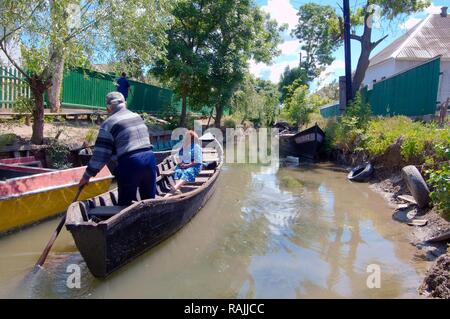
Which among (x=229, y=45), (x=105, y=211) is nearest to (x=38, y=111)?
(x=105, y=211)

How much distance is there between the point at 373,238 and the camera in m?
7.36

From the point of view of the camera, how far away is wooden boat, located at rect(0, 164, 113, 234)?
684 cm

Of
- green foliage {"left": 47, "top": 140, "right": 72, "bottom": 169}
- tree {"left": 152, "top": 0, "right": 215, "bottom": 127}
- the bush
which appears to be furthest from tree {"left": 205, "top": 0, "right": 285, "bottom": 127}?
green foliage {"left": 47, "top": 140, "right": 72, "bottom": 169}

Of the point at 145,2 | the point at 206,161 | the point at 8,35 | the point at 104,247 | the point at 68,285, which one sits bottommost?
Result: the point at 68,285

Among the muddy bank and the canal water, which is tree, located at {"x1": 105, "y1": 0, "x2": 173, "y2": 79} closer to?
the canal water

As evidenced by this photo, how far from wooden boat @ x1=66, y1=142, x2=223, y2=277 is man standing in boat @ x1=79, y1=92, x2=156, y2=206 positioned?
0.33 metres

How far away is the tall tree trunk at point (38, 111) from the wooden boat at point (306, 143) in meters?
10.2

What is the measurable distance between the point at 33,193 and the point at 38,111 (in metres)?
4.77

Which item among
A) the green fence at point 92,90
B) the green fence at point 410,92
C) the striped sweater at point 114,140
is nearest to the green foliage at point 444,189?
the striped sweater at point 114,140

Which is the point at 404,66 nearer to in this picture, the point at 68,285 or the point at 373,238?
the point at 373,238

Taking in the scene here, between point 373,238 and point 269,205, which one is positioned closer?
point 373,238

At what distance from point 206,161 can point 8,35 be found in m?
5.38

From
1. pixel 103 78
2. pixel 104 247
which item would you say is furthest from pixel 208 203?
pixel 103 78

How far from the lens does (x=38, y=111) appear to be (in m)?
11.3
